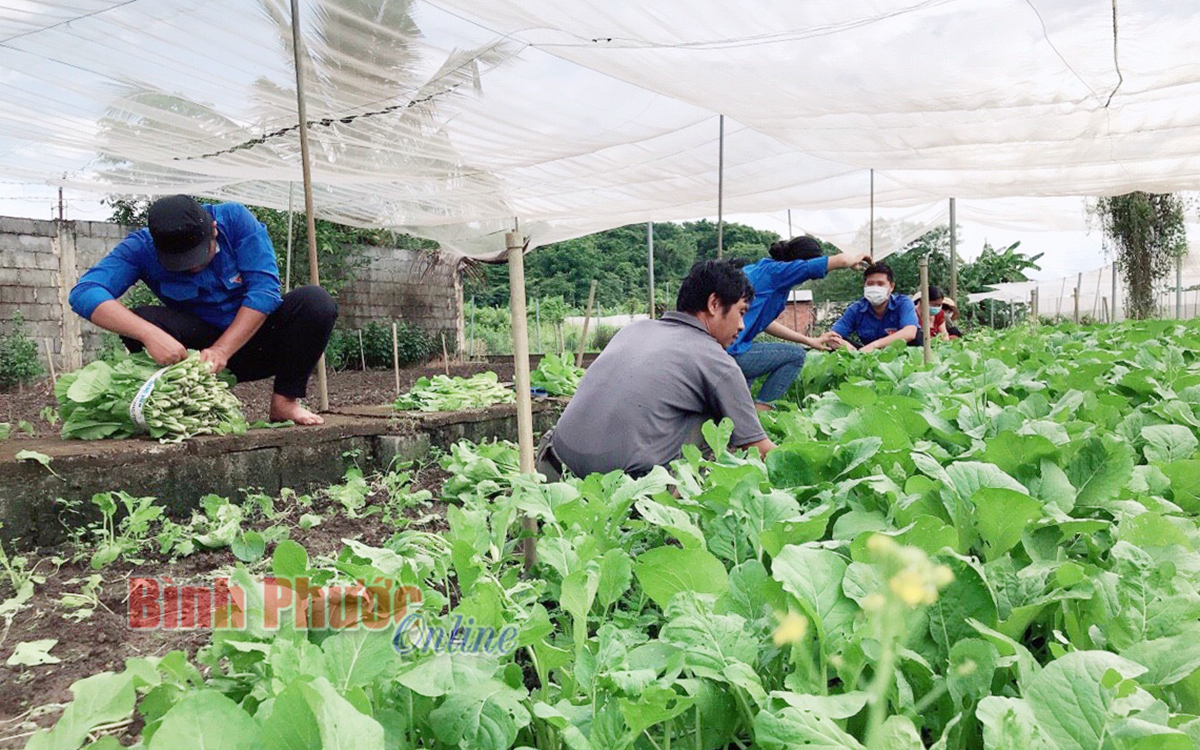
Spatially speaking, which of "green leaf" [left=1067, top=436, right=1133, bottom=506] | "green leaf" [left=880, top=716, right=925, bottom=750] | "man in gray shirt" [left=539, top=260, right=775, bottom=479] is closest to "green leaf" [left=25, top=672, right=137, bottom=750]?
"green leaf" [left=880, top=716, right=925, bottom=750]

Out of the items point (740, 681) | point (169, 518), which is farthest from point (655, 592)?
point (169, 518)

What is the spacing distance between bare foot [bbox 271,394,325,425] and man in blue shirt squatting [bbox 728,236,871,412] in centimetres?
230

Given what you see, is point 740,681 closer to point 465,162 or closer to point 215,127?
point 215,127

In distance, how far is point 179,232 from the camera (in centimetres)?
320

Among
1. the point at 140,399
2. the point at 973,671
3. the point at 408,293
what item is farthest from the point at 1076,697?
the point at 408,293

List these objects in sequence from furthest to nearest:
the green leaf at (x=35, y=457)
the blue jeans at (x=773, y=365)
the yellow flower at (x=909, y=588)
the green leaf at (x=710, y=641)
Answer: the blue jeans at (x=773, y=365)
the green leaf at (x=35, y=457)
the green leaf at (x=710, y=641)
the yellow flower at (x=909, y=588)

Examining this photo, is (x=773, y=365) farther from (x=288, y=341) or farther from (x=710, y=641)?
(x=710, y=641)

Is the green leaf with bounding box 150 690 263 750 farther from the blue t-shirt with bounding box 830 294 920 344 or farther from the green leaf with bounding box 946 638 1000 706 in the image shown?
the blue t-shirt with bounding box 830 294 920 344

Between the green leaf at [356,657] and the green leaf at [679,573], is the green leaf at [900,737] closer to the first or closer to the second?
the green leaf at [679,573]

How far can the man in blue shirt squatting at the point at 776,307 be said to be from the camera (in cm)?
472

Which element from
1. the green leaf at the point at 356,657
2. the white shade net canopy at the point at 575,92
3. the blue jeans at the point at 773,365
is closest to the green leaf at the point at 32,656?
the green leaf at the point at 356,657

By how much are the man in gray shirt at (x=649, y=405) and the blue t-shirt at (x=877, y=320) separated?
4.32 m

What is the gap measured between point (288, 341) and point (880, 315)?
4942mm

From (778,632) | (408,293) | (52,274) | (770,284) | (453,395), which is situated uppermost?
(52,274)
